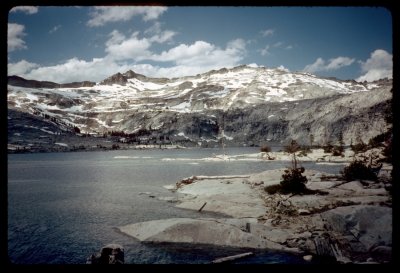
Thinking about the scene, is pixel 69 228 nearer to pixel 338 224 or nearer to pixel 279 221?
pixel 279 221

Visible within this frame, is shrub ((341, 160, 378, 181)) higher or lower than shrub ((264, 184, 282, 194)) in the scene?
higher

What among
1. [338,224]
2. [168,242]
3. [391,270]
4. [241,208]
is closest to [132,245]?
[168,242]

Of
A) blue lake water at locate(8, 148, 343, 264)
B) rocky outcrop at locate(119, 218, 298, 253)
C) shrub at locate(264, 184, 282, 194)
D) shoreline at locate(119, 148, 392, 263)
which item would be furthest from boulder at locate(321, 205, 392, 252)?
shrub at locate(264, 184, 282, 194)

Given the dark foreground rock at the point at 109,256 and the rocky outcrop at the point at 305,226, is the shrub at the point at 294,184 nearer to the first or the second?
the rocky outcrop at the point at 305,226

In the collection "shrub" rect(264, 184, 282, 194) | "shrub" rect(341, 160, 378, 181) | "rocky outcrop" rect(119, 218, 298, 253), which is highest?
"shrub" rect(341, 160, 378, 181)

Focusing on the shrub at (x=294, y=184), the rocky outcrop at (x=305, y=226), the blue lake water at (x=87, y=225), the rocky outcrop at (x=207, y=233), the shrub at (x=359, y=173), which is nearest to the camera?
the rocky outcrop at (x=305, y=226)

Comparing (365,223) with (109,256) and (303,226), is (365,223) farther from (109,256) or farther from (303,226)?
(109,256)

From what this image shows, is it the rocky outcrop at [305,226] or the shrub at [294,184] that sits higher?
the shrub at [294,184]

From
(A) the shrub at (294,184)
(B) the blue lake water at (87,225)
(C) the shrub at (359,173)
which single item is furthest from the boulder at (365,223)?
(C) the shrub at (359,173)

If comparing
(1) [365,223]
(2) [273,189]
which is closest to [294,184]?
(2) [273,189]

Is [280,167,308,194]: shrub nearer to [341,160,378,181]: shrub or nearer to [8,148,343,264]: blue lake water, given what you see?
[341,160,378,181]: shrub

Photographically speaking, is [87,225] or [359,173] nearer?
[87,225]
